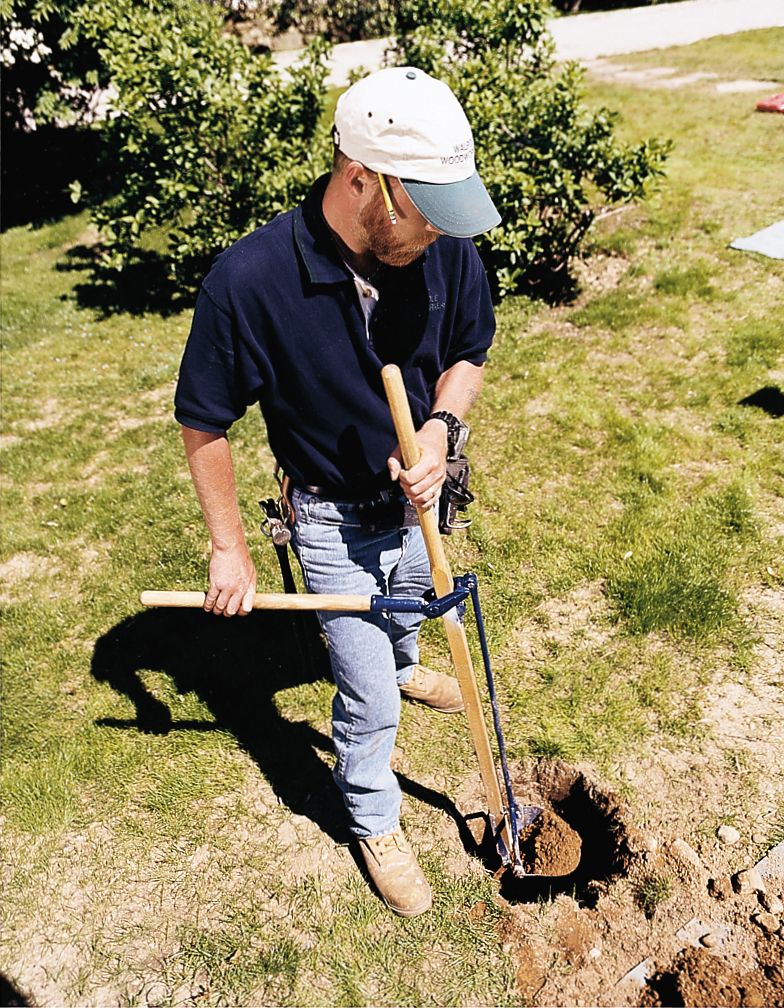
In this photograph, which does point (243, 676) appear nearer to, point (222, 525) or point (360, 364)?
point (222, 525)

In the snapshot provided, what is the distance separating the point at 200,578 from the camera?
479 centimetres

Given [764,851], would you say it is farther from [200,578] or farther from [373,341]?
[200,578]

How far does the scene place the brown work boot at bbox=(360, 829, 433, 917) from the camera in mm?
3086

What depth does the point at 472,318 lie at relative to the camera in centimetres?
281

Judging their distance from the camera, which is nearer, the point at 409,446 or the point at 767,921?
the point at 409,446

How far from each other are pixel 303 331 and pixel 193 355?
34cm

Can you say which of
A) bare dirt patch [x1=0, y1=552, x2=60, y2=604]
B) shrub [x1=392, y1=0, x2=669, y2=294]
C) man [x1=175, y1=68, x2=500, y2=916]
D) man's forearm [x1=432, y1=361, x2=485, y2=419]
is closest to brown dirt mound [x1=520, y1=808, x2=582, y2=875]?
man [x1=175, y1=68, x2=500, y2=916]

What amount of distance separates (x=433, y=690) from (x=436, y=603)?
1.32m

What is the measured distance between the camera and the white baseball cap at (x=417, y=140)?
2.15 metres

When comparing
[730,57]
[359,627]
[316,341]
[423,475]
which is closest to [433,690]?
[359,627]

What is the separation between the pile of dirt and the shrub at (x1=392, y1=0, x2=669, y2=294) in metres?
5.20

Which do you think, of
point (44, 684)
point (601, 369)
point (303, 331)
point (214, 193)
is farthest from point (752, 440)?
point (214, 193)

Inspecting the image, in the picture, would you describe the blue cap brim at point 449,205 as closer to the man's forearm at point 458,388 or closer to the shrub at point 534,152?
the man's forearm at point 458,388

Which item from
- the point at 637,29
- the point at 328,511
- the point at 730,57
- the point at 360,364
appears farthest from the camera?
the point at 637,29
